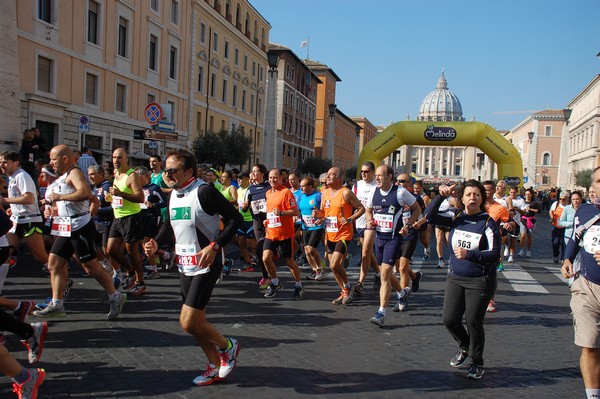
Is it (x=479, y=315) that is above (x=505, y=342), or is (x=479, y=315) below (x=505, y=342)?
above

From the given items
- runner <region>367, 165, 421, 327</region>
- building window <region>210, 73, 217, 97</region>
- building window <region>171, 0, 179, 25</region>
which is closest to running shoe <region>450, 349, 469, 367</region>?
runner <region>367, 165, 421, 327</region>

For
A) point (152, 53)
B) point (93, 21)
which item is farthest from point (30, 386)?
point (152, 53)

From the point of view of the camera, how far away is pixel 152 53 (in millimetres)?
33312

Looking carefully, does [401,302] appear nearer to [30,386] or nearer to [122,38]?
[30,386]

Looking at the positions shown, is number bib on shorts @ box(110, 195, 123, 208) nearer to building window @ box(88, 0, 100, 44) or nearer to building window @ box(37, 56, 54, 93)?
building window @ box(37, 56, 54, 93)

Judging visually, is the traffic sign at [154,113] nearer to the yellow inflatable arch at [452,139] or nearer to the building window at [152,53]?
the yellow inflatable arch at [452,139]

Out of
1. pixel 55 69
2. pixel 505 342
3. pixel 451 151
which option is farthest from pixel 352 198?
pixel 451 151

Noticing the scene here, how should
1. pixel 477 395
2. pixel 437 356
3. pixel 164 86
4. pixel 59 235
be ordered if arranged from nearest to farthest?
pixel 477 395
pixel 437 356
pixel 59 235
pixel 164 86

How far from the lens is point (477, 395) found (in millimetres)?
4848

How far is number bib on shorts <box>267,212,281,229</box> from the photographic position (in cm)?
848

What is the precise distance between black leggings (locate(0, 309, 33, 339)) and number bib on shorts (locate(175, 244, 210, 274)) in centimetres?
133

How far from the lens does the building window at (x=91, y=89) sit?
27.0 meters

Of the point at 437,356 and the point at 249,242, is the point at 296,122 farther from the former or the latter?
the point at 437,356

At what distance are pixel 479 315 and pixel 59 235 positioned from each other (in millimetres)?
4619
